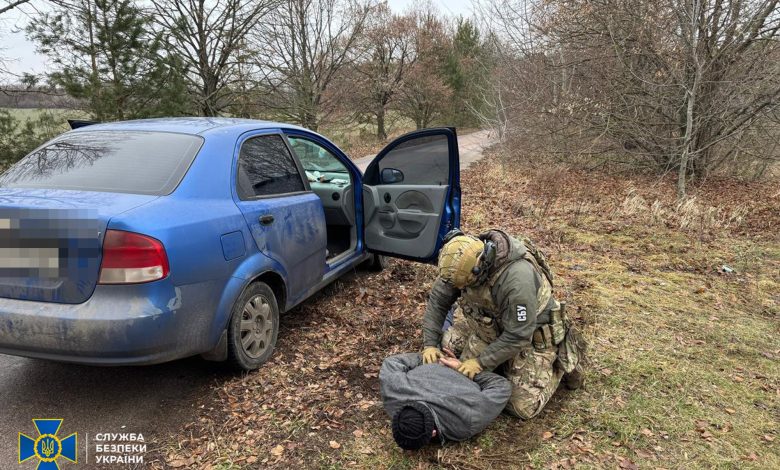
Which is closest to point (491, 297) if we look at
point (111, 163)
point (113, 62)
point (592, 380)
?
point (592, 380)

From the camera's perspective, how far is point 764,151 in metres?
10.8

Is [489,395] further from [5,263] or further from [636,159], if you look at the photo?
[636,159]

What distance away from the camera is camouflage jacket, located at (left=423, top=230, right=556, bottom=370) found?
102 inches

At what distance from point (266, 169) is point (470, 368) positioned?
194cm

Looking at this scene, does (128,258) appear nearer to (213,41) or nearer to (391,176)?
(391,176)

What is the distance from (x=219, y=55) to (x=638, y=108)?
11.8 metres

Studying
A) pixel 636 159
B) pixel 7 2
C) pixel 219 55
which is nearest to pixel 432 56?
pixel 219 55

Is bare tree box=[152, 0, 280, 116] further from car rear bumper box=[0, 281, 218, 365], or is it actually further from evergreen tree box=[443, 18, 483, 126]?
evergreen tree box=[443, 18, 483, 126]

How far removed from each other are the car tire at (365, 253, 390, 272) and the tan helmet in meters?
2.59

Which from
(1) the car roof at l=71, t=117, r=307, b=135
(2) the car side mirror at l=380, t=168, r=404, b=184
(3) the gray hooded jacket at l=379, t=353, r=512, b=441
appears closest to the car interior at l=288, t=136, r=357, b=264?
(2) the car side mirror at l=380, t=168, r=404, b=184

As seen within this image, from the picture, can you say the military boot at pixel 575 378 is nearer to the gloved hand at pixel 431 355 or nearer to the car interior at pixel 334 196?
the gloved hand at pixel 431 355

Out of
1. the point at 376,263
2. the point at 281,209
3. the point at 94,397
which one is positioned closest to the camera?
the point at 94,397

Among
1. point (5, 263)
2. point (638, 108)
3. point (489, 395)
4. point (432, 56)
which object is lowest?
point (489, 395)

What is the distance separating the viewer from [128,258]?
2.27 metres
